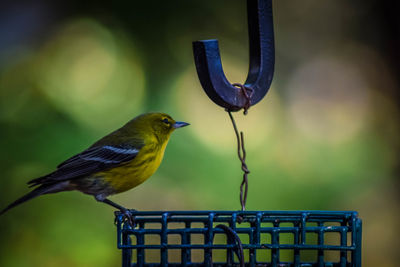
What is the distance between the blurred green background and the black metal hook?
2.39 meters

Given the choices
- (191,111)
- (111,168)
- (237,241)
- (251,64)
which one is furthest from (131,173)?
(191,111)

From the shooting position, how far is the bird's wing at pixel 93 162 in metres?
4.07

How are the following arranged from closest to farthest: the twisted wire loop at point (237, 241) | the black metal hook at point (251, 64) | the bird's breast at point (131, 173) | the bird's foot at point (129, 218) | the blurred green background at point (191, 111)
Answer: the twisted wire loop at point (237, 241)
the black metal hook at point (251, 64)
the bird's foot at point (129, 218)
the bird's breast at point (131, 173)
the blurred green background at point (191, 111)

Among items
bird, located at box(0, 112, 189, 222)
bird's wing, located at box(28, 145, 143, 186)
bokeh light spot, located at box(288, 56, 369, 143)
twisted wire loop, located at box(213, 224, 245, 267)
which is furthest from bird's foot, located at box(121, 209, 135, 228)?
bokeh light spot, located at box(288, 56, 369, 143)

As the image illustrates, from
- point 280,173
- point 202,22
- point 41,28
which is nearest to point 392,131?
point 280,173

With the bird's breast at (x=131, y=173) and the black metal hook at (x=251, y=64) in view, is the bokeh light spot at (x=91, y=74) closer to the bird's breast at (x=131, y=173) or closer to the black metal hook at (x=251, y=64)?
the bird's breast at (x=131, y=173)

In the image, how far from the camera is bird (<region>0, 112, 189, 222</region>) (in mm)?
4051

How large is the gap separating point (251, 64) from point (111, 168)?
59.4 inches

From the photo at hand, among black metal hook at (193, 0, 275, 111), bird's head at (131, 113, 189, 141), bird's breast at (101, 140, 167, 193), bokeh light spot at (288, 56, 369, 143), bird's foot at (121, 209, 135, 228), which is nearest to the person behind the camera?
black metal hook at (193, 0, 275, 111)

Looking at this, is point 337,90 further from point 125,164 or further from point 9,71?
point 9,71

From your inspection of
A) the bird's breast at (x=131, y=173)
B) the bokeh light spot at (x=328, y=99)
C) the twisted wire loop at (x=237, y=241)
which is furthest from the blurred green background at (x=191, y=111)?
the twisted wire loop at (x=237, y=241)

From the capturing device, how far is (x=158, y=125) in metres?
4.40

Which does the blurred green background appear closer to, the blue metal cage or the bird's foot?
the bird's foot

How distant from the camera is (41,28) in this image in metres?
5.99
